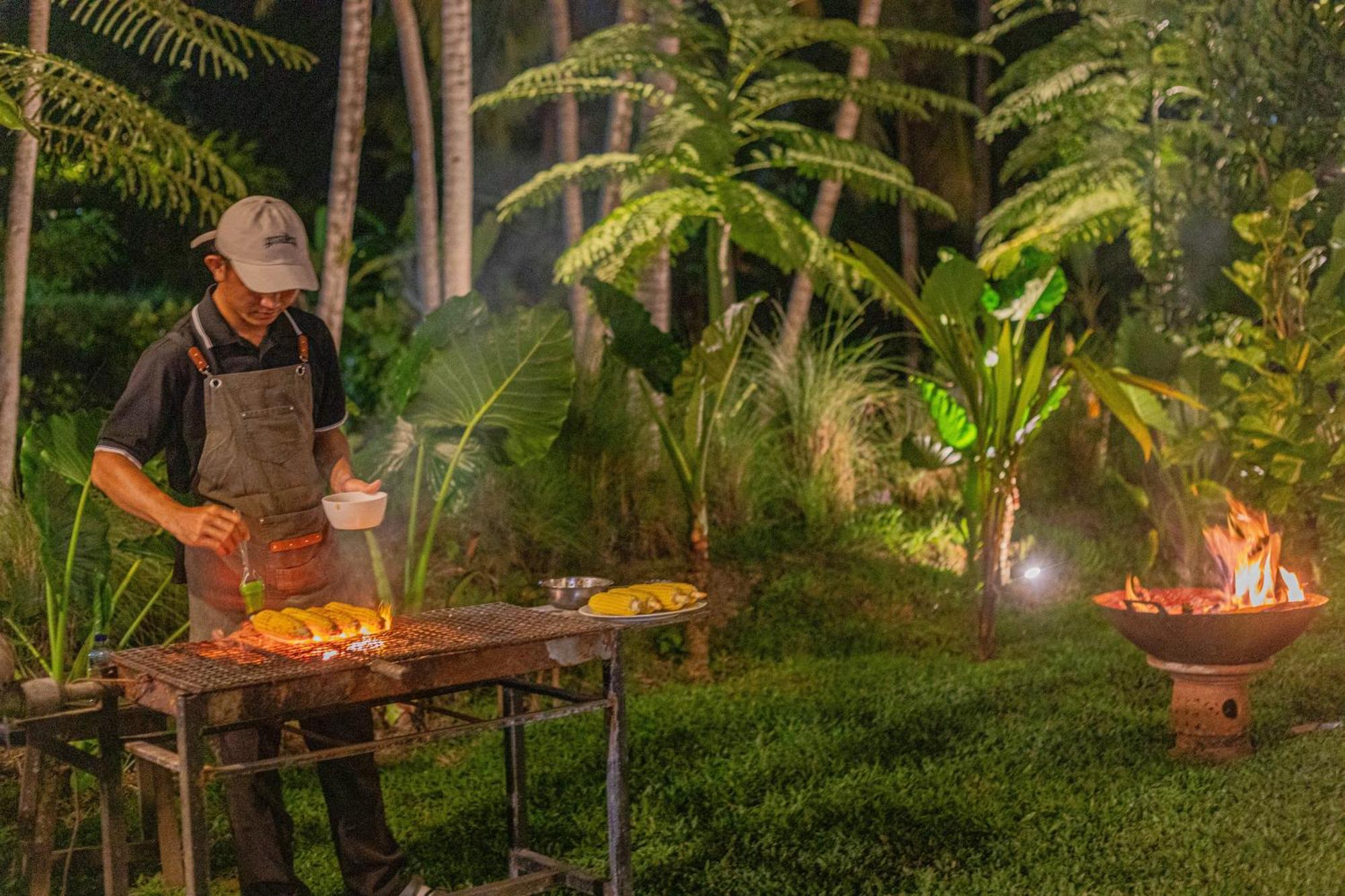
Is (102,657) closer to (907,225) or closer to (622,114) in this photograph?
(622,114)

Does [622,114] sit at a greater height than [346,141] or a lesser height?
greater

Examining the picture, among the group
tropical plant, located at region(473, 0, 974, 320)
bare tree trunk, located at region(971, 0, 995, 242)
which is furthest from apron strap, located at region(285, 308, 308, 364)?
bare tree trunk, located at region(971, 0, 995, 242)

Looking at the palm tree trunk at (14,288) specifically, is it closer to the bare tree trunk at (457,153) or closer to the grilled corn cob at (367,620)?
the bare tree trunk at (457,153)

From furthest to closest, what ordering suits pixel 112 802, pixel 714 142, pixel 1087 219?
pixel 1087 219, pixel 714 142, pixel 112 802

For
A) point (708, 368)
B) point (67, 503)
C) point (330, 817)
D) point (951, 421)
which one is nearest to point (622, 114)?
point (951, 421)

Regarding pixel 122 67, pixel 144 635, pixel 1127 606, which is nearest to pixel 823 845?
pixel 1127 606

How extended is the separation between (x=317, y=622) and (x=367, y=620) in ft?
0.44

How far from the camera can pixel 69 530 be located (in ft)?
17.3

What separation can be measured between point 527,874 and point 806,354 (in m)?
5.60

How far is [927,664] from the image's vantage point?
7.21 metres

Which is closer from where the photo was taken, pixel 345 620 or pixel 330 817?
pixel 345 620

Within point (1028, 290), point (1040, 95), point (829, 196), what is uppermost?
point (1040, 95)

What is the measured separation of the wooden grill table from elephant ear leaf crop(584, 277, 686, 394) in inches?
101

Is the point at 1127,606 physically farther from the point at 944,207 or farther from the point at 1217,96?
the point at 944,207
